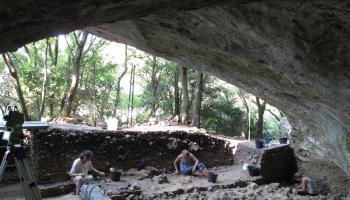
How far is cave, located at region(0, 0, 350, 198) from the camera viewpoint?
6.70ft

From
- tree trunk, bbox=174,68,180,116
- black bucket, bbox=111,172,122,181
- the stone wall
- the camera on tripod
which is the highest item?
tree trunk, bbox=174,68,180,116

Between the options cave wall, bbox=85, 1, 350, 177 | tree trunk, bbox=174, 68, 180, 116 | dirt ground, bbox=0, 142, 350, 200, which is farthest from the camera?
tree trunk, bbox=174, 68, 180, 116

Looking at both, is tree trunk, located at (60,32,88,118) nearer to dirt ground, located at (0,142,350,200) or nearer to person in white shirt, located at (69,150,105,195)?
dirt ground, located at (0,142,350,200)

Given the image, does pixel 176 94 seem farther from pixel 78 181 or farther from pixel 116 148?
pixel 78 181

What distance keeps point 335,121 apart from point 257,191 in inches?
202

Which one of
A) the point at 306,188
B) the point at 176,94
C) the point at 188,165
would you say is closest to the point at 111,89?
the point at 176,94

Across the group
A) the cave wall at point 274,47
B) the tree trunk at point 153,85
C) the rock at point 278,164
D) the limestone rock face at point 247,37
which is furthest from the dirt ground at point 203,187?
the tree trunk at point 153,85

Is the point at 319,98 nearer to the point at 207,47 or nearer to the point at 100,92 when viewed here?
the point at 207,47

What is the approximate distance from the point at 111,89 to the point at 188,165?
33.7ft

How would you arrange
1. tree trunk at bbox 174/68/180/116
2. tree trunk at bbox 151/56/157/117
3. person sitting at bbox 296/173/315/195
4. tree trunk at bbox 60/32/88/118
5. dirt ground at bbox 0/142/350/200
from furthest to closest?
tree trunk at bbox 151/56/157/117 < tree trunk at bbox 174/68/180/116 < tree trunk at bbox 60/32/88/118 < person sitting at bbox 296/173/315/195 < dirt ground at bbox 0/142/350/200

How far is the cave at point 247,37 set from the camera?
2.04 metres

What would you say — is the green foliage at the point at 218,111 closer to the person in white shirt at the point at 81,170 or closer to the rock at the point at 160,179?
the rock at the point at 160,179

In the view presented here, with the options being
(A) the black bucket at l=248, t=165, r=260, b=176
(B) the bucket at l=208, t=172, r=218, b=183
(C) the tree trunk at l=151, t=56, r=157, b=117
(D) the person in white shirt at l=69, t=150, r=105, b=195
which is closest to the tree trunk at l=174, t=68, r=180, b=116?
(C) the tree trunk at l=151, t=56, r=157, b=117

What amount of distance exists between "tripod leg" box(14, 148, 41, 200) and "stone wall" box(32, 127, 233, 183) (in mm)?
7034
